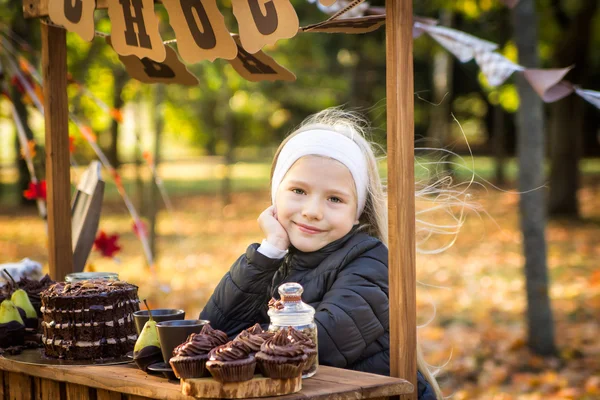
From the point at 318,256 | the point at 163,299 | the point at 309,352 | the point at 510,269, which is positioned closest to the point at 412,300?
the point at 309,352

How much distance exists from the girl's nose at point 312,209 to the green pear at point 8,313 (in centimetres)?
96

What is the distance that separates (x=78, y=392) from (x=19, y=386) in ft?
1.08

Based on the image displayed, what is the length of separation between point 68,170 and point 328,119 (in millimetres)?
1047

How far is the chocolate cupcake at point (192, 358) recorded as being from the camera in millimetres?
1901

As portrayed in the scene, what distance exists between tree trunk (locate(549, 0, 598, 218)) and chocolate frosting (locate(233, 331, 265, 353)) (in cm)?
1049

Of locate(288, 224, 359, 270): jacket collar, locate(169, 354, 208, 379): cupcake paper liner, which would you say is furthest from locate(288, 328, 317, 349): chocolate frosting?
locate(288, 224, 359, 270): jacket collar

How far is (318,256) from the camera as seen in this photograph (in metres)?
2.63

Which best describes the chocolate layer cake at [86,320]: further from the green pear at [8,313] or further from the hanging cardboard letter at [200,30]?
the hanging cardboard letter at [200,30]

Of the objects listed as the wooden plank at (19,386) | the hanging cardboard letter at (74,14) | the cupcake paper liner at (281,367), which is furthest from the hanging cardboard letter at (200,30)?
the wooden plank at (19,386)

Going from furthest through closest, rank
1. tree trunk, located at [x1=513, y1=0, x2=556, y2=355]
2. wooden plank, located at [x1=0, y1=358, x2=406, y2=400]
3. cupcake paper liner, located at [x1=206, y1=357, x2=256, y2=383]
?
tree trunk, located at [x1=513, y1=0, x2=556, y2=355]
wooden plank, located at [x1=0, y1=358, x2=406, y2=400]
cupcake paper liner, located at [x1=206, y1=357, x2=256, y2=383]

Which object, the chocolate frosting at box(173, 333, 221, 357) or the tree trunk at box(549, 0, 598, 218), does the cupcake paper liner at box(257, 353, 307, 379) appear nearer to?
the chocolate frosting at box(173, 333, 221, 357)

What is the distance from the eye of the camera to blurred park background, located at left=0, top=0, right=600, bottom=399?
19.0 feet

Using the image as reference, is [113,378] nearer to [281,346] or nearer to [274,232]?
[281,346]

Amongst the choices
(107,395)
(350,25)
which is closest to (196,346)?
(107,395)
